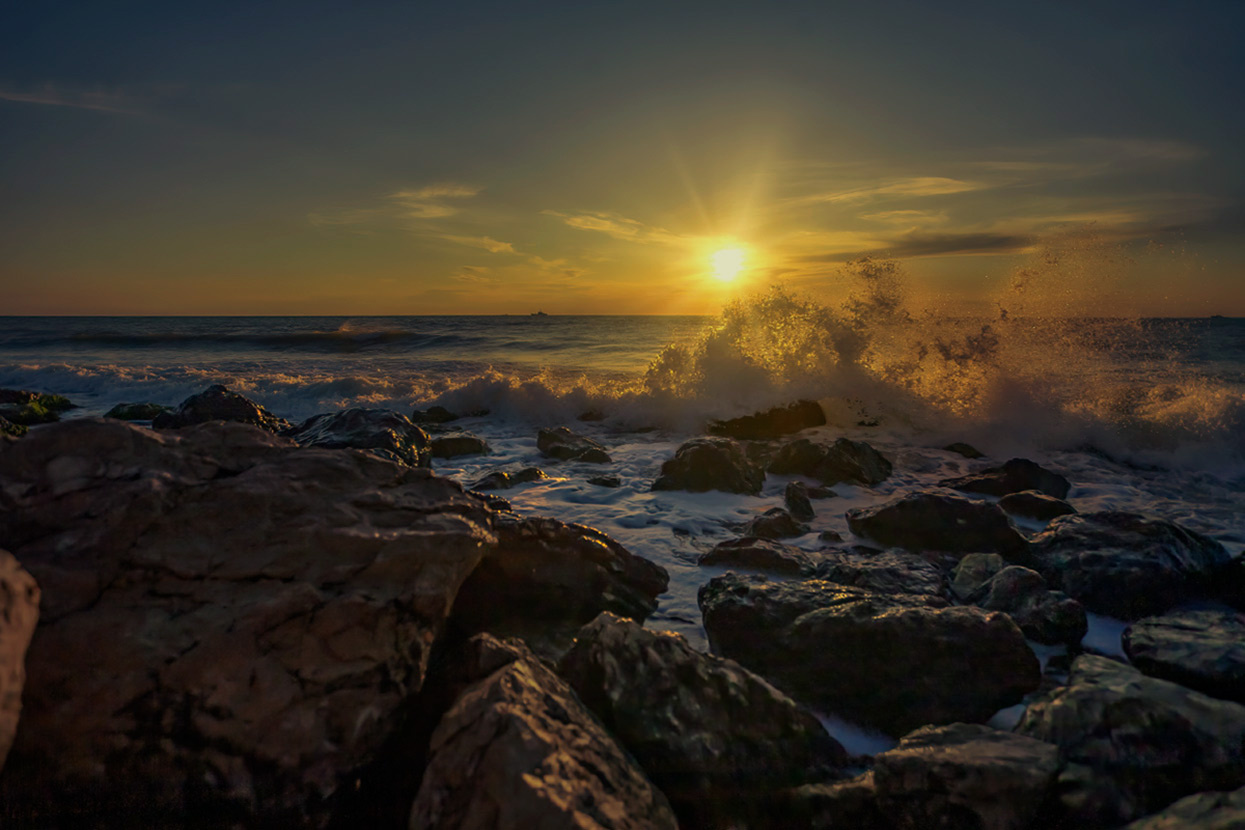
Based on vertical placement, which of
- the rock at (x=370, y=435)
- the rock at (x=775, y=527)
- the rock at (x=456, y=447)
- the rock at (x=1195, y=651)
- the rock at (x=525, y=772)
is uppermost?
the rock at (x=370, y=435)

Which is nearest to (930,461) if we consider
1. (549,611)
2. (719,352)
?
(719,352)

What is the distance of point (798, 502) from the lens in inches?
212

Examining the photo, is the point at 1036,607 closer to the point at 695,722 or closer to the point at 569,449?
the point at 695,722

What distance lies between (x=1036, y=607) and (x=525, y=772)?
9.89 feet

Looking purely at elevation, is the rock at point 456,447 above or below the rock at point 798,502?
above

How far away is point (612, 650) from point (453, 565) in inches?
25.9

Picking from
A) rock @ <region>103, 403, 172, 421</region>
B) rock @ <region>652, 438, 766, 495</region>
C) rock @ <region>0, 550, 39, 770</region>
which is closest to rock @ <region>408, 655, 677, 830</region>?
rock @ <region>0, 550, 39, 770</region>

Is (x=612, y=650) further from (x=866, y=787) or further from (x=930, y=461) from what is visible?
(x=930, y=461)

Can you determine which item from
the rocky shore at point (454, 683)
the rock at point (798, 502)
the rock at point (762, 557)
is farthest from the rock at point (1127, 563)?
the rock at point (798, 502)

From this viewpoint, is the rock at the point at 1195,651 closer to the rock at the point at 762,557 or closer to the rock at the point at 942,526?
the rock at the point at 942,526

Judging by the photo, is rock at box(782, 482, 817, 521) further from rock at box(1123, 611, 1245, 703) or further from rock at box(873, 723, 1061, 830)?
rock at box(873, 723, 1061, 830)

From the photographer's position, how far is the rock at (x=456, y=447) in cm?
718

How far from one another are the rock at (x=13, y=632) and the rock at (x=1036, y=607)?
12.5 feet

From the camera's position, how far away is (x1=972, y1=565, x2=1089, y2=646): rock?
123 inches
